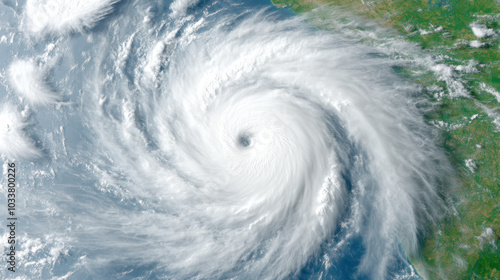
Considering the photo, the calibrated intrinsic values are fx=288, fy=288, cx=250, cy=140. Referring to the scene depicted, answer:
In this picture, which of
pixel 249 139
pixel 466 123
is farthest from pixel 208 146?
pixel 466 123

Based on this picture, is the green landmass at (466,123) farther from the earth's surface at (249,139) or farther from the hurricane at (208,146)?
the hurricane at (208,146)

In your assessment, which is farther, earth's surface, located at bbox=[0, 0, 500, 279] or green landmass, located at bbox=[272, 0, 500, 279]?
earth's surface, located at bbox=[0, 0, 500, 279]

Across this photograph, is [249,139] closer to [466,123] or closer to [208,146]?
[208,146]

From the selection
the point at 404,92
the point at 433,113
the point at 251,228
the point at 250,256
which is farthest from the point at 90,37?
the point at 433,113

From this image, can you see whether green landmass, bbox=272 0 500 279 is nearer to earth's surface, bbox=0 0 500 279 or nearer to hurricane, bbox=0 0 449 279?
earth's surface, bbox=0 0 500 279

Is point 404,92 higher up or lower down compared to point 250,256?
higher up

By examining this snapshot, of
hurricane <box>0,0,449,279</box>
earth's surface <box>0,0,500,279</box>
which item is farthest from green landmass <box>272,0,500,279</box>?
hurricane <box>0,0,449,279</box>

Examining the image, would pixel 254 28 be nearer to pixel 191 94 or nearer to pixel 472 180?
pixel 191 94
